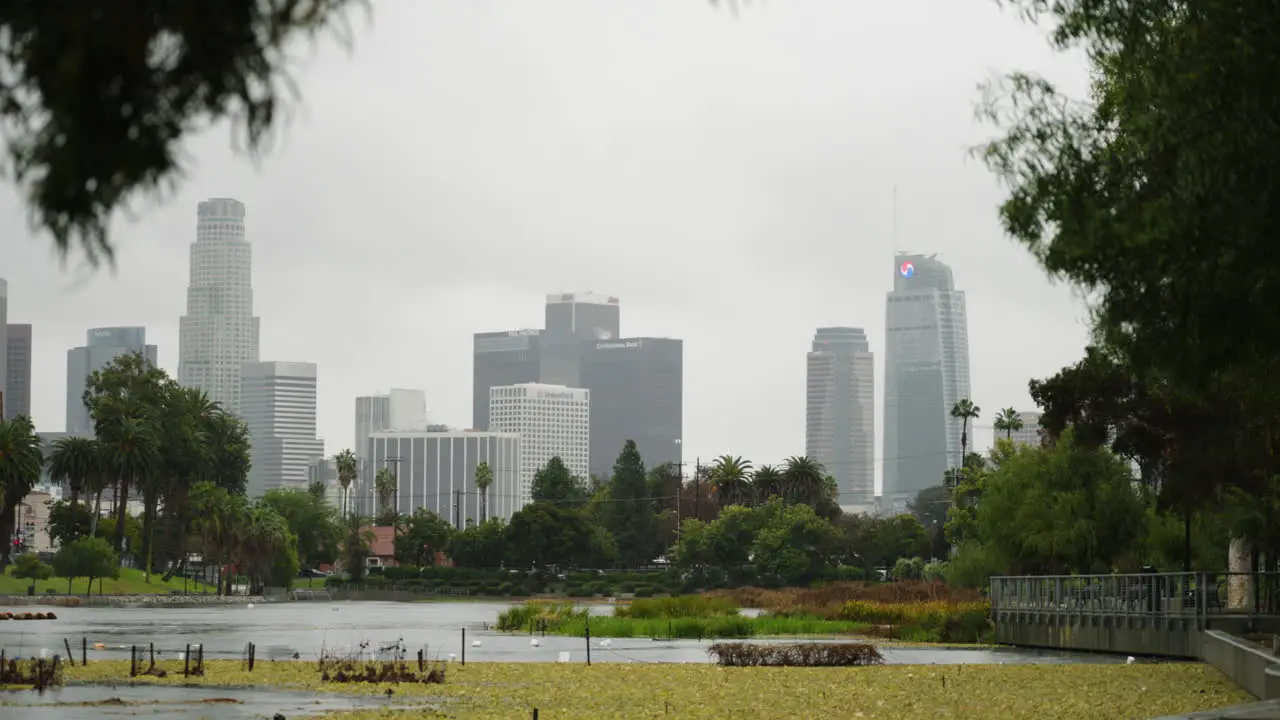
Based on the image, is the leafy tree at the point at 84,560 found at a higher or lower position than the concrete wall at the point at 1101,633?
lower

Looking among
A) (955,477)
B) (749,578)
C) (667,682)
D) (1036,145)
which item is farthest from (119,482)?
(1036,145)

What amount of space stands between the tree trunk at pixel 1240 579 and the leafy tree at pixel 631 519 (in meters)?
132

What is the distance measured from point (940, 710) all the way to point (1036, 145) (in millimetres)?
12829

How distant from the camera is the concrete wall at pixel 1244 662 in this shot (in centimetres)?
2464

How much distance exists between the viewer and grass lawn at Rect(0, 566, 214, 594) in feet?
470

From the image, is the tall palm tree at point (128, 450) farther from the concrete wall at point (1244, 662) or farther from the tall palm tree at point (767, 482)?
the concrete wall at point (1244, 662)

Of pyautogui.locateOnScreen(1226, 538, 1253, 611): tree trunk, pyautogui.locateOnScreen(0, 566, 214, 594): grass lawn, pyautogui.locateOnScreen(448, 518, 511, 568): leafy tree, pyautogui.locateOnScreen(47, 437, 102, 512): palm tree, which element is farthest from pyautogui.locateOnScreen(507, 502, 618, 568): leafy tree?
pyautogui.locateOnScreen(1226, 538, 1253, 611): tree trunk

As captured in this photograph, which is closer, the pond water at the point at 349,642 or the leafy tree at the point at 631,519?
the pond water at the point at 349,642

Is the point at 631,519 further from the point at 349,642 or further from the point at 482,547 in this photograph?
the point at 349,642

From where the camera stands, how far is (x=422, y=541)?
18250 cm

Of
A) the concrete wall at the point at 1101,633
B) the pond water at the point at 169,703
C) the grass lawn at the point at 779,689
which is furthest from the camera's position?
the concrete wall at the point at 1101,633

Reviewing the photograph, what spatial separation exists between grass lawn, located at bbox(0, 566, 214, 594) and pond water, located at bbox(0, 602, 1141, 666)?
67082 mm

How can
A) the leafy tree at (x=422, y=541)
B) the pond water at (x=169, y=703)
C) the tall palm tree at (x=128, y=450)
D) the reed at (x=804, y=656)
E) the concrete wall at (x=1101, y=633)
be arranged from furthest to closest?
the leafy tree at (x=422, y=541)
the tall palm tree at (x=128, y=450)
the concrete wall at (x=1101, y=633)
the reed at (x=804, y=656)
the pond water at (x=169, y=703)

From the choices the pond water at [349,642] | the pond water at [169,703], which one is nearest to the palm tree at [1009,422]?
the pond water at [349,642]
